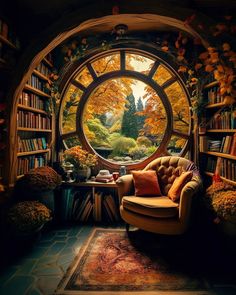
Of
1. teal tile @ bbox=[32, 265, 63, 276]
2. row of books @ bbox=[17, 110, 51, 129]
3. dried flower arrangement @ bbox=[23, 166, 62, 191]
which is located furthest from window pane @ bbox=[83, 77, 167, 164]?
teal tile @ bbox=[32, 265, 63, 276]

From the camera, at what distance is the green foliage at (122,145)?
5582 mm

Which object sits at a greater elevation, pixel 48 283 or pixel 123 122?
pixel 123 122

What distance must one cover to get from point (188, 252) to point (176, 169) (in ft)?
3.54

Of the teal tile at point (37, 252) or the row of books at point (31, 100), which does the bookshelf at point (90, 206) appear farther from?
the row of books at point (31, 100)

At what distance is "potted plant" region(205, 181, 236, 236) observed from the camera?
213 centimetres

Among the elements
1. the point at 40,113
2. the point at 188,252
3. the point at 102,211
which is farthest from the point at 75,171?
the point at 188,252

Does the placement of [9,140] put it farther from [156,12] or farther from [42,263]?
[156,12]

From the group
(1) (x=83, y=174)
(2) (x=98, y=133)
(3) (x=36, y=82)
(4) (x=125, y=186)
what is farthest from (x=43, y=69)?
(2) (x=98, y=133)

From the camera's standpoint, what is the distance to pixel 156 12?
7.47ft

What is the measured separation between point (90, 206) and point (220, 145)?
208 cm

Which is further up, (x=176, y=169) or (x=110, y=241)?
(x=176, y=169)

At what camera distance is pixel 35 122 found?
314 cm

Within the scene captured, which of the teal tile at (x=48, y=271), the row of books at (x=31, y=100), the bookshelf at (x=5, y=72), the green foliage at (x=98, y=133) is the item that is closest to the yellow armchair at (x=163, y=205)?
the teal tile at (x=48, y=271)

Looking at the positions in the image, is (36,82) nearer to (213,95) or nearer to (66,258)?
(66,258)
